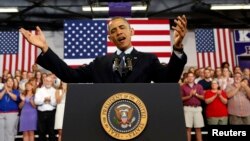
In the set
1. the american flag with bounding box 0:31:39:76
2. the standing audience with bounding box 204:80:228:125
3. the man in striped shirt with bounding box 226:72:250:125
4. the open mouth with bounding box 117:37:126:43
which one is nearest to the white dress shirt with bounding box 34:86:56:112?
the standing audience with bounding box 204:80:228:125

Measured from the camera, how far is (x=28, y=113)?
5461 millimetres

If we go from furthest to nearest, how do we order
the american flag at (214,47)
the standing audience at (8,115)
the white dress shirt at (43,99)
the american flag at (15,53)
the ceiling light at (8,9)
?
the american flag at (214,47)
the american flag at (15,53)
the ceiling light at (8,9)
the standing audience at (8,115)
the white dress shirt at (43,99)

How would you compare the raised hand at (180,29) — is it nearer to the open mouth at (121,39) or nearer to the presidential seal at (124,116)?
the open mouth at (121,39)

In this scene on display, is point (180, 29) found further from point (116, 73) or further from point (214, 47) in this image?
point (214, 47)

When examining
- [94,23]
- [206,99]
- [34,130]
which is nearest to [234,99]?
[206,99]

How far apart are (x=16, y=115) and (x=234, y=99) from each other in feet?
11.9

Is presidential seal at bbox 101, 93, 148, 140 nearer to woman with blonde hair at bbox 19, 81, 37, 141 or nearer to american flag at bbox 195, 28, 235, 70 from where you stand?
woman with blonde hair at bbox 19, 81, 37, 141

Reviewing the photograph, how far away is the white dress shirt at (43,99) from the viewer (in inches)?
214

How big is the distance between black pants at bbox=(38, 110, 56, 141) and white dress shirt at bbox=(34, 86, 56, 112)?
70mm

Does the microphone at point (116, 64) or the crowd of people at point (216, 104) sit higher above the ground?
the microphone at point (116, 64)

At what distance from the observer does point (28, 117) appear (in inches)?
215

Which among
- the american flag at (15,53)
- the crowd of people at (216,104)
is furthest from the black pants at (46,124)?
the american flag at (15,53)

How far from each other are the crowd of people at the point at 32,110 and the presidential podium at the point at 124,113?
4.53 m

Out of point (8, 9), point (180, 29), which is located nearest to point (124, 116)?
point (180, 29)
